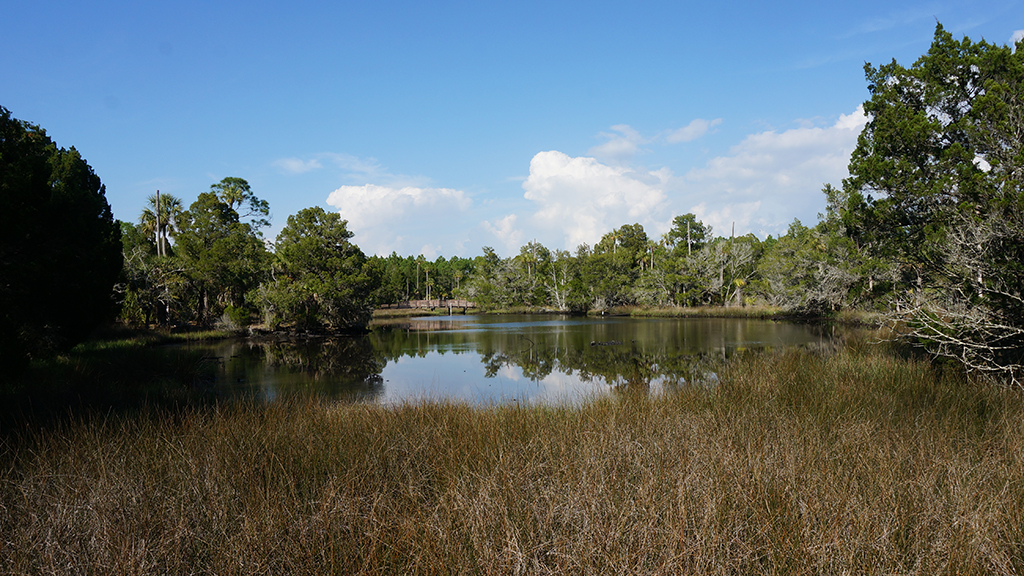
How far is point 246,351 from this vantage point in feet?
69.5

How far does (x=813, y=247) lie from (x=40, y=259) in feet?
Result: 141

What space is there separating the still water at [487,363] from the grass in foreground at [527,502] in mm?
3278

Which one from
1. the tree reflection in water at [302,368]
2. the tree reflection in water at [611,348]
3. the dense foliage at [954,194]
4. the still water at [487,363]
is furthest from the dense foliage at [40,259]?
the dense foliage at [954,194]

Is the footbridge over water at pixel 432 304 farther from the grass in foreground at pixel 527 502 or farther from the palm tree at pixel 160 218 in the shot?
the grass in foreground at pixel 527 502

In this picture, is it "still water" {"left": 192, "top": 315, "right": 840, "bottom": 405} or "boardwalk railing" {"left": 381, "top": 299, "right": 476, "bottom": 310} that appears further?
"boardwalk railing" {"left": 381, "top": 299, "right": 476, "bottom": 310}

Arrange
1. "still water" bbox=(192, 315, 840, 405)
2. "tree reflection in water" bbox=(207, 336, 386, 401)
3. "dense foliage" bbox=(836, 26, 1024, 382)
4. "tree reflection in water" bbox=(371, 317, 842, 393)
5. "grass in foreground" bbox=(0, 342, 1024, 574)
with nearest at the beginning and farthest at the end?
"grass in foreground" bbox=(0, 342, 1024, 574)
"dense foliage" bbox=(836, 26, 1024, 382)
"still water" bbox=(192, 315, 840, 405)
"tree reflection in water" bbox=(207, 336, 386, 401)
"tree reflection in water" bbox=(371, 317, 842, 393)

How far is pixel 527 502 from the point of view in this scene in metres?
3.01

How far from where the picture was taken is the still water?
11.2 m

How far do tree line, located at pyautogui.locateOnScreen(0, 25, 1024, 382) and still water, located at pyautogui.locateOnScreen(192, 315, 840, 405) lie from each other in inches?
141

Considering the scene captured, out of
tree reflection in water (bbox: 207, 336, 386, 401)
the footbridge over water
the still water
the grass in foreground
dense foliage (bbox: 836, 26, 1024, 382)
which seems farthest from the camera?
the footbridge over water

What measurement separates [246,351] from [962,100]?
24278 mm

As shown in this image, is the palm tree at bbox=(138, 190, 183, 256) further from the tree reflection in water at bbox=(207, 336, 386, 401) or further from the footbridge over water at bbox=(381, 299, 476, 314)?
the footbridge over water at bbox=(381, 299, 476, 314)

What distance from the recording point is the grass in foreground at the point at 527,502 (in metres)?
2.56

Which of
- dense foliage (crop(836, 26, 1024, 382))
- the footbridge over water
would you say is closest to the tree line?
dense foliage (crop(836, 26, 1024, 382))
